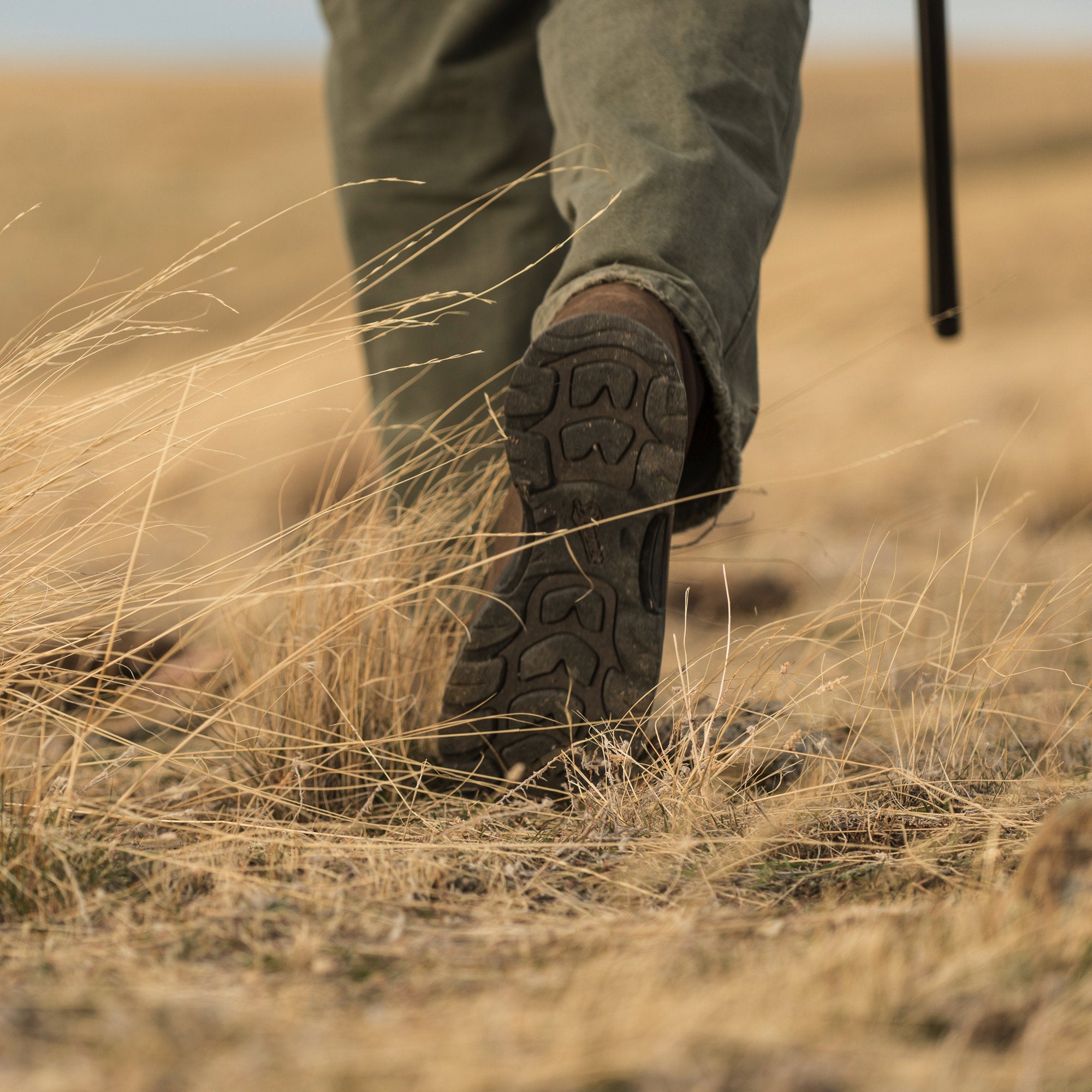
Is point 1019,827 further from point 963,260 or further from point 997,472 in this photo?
point 963,260

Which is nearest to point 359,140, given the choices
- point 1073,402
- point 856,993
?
point 856,993

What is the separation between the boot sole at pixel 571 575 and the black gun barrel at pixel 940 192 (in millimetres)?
914

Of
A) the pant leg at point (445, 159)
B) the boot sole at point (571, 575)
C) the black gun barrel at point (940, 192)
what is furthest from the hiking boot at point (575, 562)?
the black gun barrel at point (940, 192)

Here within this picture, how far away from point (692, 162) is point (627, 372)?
0.30m

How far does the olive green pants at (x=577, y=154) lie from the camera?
1.25 meters

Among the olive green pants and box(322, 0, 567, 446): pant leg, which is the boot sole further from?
box(322, 0, 567, 446): pant leg

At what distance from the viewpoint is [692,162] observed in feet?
4.13

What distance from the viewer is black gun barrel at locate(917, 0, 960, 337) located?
185 centimetres

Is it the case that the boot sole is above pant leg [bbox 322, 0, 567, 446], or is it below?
below

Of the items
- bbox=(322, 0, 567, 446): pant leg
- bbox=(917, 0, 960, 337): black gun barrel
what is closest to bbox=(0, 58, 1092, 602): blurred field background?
bbox=(322, 0, 567, 446): pant leg

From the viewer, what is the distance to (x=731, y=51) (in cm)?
131

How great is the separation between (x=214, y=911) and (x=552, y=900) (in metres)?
0.28

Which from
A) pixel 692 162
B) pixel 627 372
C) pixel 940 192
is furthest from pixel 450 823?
pixel 940 192

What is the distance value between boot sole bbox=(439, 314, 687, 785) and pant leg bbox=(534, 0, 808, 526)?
14 cm
